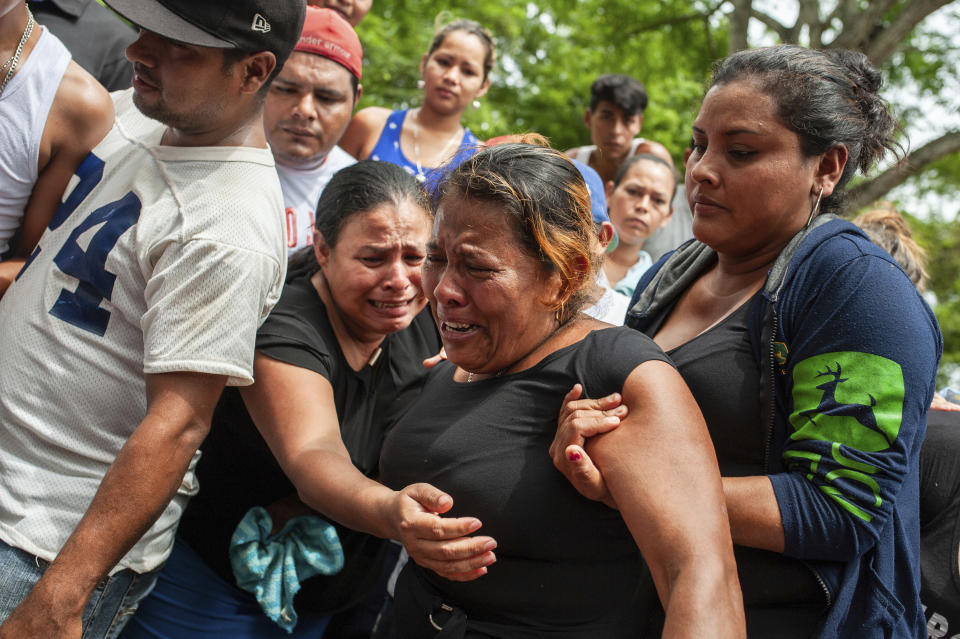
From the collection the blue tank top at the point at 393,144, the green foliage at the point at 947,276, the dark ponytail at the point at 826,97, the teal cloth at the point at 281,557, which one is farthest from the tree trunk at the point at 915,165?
the green foliage at the point at 947,276

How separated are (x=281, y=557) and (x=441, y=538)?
3.24ft

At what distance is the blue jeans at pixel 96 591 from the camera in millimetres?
2047

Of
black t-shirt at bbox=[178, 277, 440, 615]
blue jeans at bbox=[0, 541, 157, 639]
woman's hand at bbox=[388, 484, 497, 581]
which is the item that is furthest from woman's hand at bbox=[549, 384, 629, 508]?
blue jeans at bbox=[0, 541, 157, 639]

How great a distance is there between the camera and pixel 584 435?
5.62 ft

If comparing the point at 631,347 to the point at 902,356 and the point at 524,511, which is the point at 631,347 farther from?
the point at 902,356

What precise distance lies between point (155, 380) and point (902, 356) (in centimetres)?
162

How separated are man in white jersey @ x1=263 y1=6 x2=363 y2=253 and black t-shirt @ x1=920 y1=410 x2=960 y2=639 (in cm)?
242

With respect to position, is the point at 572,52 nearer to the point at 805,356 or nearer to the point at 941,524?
the point at 941,524

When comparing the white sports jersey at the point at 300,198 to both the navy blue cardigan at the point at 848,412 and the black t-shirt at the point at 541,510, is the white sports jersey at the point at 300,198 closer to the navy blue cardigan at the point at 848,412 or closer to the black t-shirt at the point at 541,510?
the black t-shirt at the point at 541,510

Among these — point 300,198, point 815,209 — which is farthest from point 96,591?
point 815,209

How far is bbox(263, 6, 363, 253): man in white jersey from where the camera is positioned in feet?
11.6

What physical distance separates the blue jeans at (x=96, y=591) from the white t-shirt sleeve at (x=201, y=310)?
57 centimetres

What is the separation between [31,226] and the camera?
8.29 feet

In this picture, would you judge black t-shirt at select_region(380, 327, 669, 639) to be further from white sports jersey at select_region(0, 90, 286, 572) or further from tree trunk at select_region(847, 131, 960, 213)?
tree trunk at select_region(847, 131, 960, 213)
